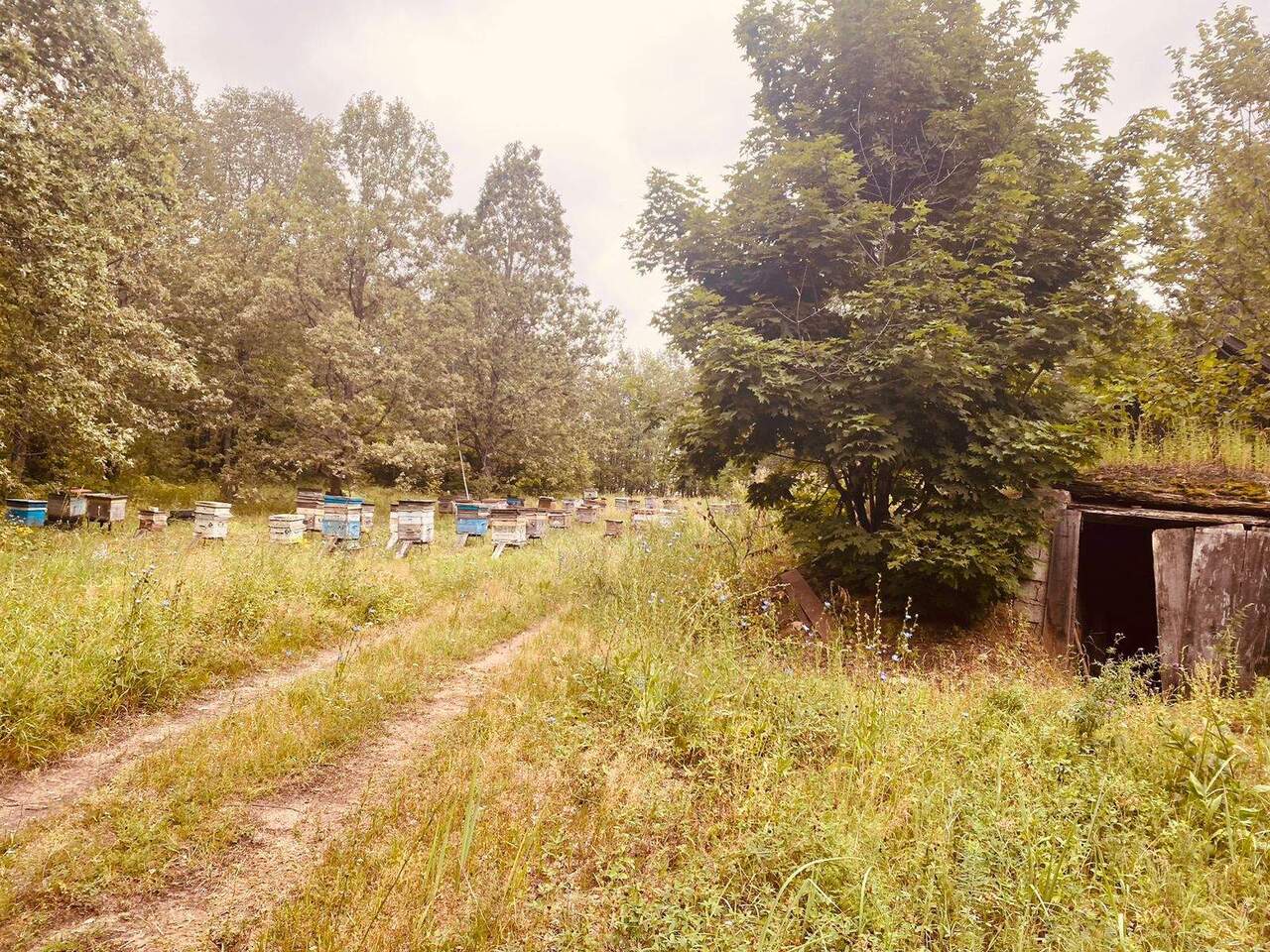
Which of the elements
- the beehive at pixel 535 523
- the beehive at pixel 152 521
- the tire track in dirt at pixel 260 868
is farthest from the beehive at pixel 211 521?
the tire track in dirt at pixel 260 868

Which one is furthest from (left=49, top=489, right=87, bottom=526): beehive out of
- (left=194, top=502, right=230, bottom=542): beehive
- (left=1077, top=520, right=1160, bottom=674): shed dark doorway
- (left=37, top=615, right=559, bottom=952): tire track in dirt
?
(left=1077, top=520, right=1160, bottom=674): shed dark doorway

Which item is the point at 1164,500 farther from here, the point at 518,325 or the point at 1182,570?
the point at 518,325

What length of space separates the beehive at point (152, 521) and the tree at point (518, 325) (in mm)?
13367

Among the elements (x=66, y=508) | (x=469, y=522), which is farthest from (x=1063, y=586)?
(x=66, y=508)

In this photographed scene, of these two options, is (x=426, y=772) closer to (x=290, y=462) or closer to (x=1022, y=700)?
(x=1022, y=700)

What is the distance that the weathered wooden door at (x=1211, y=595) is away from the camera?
6.74 meters

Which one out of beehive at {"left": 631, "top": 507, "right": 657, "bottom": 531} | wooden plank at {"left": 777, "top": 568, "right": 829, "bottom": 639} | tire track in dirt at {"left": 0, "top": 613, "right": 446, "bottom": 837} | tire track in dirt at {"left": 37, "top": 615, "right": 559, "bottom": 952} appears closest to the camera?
tire track in dirt at {"left": 37, "top": 615, "right": 559, "bottom": 952}

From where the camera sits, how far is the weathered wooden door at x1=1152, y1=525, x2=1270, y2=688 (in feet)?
22.1

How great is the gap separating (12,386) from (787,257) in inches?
581

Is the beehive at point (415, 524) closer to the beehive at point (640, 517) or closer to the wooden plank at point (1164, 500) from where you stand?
the beehive at point (640, 517)

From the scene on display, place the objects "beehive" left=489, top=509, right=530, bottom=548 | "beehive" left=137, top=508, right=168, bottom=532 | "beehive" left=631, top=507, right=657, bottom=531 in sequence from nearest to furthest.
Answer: "beehive" left=137, top=508, right=168, bottom=532 < "beehive" left=489, top=509, right=530, bottom=548 < "beehive" left=631, top=507, right=657, bottom=531

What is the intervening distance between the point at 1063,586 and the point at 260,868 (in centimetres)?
1042

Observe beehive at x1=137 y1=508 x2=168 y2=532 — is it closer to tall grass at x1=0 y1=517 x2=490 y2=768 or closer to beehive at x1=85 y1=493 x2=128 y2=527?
beehive at x1=85 y1=493 x2=128 y2=527

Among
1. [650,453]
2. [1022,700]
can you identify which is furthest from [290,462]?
[650,453]
